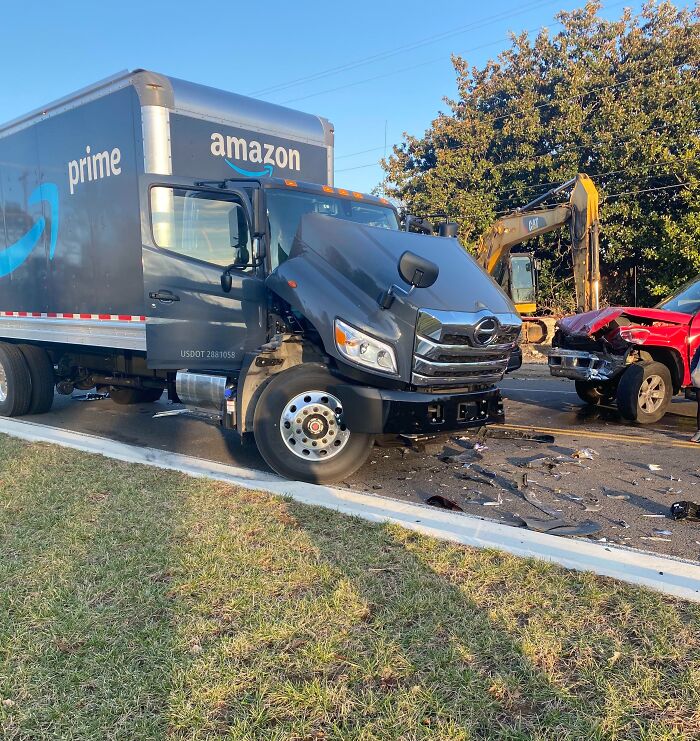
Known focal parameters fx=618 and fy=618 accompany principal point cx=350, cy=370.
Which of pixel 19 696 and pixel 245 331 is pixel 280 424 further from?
pixel 19 696

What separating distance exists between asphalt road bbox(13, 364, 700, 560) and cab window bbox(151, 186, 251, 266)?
2.11 meters

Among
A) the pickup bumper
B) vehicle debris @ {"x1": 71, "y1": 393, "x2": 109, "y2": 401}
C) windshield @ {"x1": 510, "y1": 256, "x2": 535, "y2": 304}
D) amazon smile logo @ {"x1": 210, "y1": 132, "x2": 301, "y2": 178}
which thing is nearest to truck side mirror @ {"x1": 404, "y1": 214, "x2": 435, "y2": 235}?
amazon smile logo @ {"x1": 210, "y1": 132, "x2": 301, "y2": 178}

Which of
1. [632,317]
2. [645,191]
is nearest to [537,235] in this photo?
[645,191]

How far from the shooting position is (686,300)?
8359 millimetres

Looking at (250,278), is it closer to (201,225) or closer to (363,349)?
(201,225)

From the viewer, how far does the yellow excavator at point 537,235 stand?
1536cm

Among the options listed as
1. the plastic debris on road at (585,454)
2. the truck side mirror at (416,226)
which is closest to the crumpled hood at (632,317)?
the plastic debris on road at (585,454)

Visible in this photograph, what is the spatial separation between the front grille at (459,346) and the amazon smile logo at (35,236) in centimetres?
513

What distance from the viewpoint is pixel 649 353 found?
812cm

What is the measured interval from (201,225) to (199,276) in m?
0.49

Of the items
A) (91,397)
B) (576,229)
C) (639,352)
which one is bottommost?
(91,397)

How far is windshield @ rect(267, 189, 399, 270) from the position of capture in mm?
5848

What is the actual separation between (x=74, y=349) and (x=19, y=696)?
666cm

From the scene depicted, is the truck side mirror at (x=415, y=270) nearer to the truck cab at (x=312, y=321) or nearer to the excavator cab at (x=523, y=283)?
the truck cab at (x=312, y=321)
